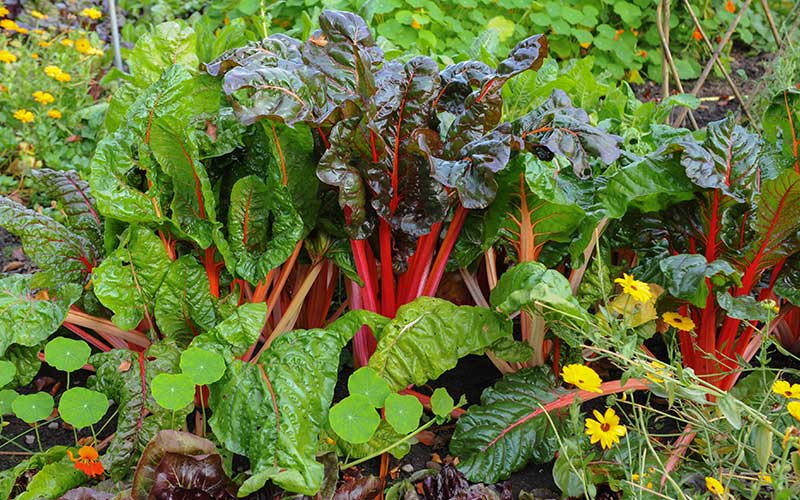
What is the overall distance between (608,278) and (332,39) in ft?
3.21

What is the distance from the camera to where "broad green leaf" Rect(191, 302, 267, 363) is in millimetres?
2013

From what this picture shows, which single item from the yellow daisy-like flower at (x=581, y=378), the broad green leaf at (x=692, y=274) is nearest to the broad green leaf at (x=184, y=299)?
the yellow daisy-like flower at (x=581, y=378)

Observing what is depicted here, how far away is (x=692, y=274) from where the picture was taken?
77.5 inches

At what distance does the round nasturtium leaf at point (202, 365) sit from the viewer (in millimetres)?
1909

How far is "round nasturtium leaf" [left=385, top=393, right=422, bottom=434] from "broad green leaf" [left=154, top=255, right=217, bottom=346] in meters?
0.55

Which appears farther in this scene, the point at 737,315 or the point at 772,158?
the point at 772,158

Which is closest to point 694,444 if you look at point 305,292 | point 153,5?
point 305,292

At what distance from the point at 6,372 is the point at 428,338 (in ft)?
3.48

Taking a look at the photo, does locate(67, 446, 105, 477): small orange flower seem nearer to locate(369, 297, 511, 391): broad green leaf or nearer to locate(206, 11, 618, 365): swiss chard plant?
locate(369, 297, 511, 391): broad green leaf

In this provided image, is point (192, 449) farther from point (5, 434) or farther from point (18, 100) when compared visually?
point (18, 100)

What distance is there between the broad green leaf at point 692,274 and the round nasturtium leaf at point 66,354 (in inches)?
58.3

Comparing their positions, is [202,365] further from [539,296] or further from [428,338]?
Result: [539,296]

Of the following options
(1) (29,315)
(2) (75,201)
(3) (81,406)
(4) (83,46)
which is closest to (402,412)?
(3) (81,406)

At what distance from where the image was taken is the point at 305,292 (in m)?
2.29
